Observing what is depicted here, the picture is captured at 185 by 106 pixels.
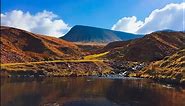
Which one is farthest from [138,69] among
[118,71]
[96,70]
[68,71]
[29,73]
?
[29,73]

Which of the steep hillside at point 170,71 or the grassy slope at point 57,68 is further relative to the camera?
the grassy slope at point 57,68

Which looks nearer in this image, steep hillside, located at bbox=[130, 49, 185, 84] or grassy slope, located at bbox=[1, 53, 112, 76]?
steep hillside, located at bbox=[130, 49, 185, 84]

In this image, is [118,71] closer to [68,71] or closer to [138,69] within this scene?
[138,69]

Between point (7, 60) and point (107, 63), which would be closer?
point (7, 60)

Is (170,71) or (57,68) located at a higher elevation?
(57,68)

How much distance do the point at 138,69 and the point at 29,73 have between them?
2390 inches

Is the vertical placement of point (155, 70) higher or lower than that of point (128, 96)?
higher

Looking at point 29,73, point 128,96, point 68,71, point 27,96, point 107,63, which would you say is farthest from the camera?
point 107,63

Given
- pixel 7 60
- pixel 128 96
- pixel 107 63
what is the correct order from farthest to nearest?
pixel 107 63 < pixel 7 60 < pixel 128 96

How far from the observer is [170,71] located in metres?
136

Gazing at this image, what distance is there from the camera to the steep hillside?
124 metres

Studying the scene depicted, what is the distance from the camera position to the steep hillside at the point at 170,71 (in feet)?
408

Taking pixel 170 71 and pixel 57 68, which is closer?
pixel 170 71

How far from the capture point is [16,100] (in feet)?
245
